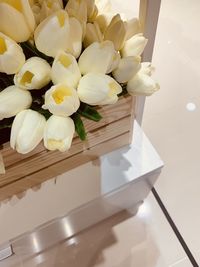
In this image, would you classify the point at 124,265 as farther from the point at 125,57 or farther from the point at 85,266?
the point at 125,57

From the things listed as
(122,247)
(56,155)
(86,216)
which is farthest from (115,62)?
(122,247)

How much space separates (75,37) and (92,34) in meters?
0.05

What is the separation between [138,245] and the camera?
3.74ft

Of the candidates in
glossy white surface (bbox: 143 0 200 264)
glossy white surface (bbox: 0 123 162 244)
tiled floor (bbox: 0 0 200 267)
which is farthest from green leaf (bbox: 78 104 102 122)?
glossy white surface (bbox: 143 0 200 264)

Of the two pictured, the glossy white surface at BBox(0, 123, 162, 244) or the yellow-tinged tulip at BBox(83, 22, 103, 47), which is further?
the glossy white surface at BBox(0, 123, 162, 244)

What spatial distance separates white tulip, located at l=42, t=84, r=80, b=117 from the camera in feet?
1.62

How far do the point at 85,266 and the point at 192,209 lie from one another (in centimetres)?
42

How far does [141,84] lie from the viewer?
0.58m

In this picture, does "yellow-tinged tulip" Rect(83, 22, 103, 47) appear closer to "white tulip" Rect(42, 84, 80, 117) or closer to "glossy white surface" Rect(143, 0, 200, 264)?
"white tulip" Rect(42, 84, 80, 117)

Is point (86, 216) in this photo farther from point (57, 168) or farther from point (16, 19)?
point (16, 19)

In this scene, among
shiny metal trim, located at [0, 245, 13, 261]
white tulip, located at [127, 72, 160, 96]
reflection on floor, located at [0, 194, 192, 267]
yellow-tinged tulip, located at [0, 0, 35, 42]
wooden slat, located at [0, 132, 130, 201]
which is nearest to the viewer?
yellow-tinged tulip, located at [0, 0, 35, 42]

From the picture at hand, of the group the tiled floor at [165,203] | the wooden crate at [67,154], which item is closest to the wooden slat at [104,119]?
the wooden crate at [67,154]

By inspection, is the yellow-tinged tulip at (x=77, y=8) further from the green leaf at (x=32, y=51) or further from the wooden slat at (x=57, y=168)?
the wooden slat at (x=57, y=168)

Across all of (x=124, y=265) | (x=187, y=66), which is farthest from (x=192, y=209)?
(x=187, y=66)
